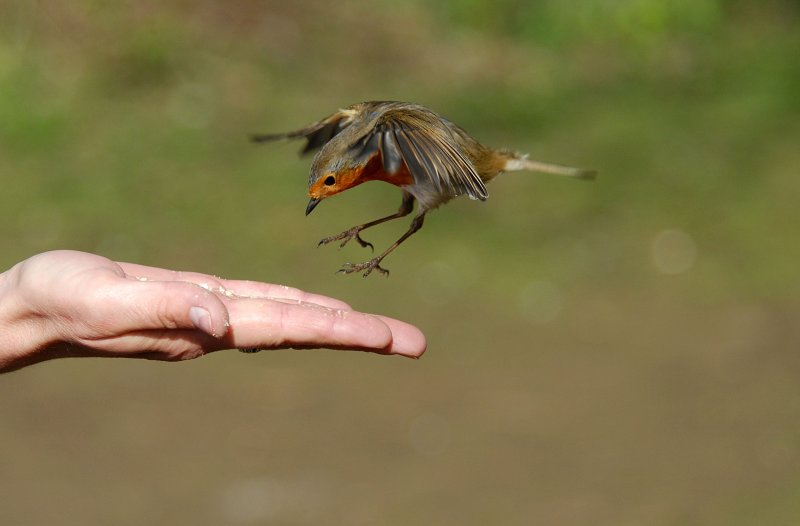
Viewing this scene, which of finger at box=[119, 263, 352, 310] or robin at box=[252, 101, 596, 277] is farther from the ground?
robin at box=[252, 101, 596, 277]

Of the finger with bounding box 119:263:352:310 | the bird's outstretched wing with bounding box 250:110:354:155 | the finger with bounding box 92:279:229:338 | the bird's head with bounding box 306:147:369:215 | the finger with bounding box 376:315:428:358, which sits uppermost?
the bird's outstretched wing with bounding box 250:110:354:155

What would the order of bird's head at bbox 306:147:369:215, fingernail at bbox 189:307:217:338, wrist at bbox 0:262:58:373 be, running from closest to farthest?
1. fingernail at bbox 189:307:217:338
2. bird's head at bbox 306:147:369:215
3. wrist at bbox 0:262:58:373

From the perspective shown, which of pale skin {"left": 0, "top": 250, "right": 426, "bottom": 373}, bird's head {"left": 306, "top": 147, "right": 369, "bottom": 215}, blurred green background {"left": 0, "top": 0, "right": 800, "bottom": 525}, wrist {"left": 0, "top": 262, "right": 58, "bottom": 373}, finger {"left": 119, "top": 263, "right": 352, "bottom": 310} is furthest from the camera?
blurred green background {"left": 0, "top": 0, "right": 800, "bottom": 525}

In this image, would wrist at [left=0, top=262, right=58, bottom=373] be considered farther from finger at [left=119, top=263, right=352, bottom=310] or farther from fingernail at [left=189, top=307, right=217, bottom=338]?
fingernail at [left=189, top=307, right=217, bottom=338]

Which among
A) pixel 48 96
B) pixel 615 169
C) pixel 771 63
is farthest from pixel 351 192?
pixel 771 63

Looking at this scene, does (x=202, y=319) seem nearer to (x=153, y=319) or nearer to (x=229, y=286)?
(x=153, y=319)

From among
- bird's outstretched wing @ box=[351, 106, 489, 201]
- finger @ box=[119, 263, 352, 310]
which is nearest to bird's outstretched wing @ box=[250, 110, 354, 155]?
bird's outstretched wing @ box=[351, 106, 489, 201]
